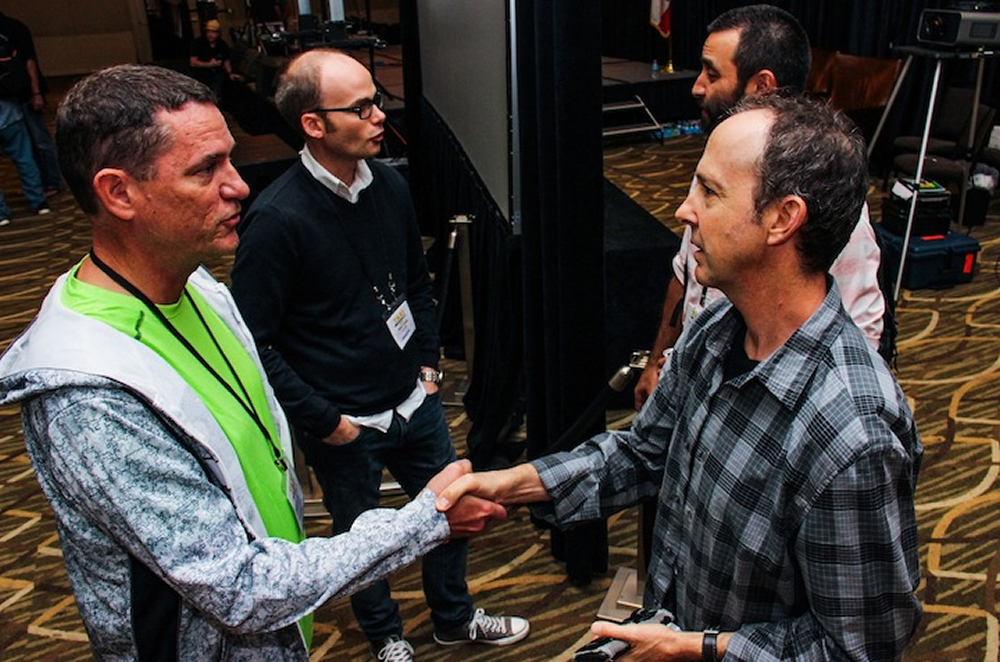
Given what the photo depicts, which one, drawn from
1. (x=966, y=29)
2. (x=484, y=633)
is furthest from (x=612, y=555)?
(x=966, y=29)

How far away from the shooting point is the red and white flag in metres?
8.25


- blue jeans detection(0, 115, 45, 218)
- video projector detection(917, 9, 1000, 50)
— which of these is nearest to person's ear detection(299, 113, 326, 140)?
video projector detection(917, 9, 1000, 50)

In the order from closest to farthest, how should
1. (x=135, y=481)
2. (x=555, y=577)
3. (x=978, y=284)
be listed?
(x=135, y=481) < (x=555, y=577) < (x=978, y=284)

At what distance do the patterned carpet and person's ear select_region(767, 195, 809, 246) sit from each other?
1553mm

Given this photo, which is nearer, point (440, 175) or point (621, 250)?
point (621, 250)

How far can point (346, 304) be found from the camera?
6.46 ft

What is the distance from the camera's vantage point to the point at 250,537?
1.20 metres

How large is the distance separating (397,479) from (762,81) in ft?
4.43

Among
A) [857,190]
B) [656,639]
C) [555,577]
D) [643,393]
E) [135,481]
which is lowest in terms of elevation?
[555,577]

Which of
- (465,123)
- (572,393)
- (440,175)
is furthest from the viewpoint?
(440,175)

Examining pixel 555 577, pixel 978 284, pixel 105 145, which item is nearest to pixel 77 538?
pixel 105 145

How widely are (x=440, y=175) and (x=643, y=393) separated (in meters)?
2.79

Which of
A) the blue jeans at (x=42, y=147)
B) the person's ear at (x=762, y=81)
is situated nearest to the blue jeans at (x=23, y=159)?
the blue jeans at (x=42, y=147)

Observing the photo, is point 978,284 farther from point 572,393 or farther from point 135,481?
point 135,481
